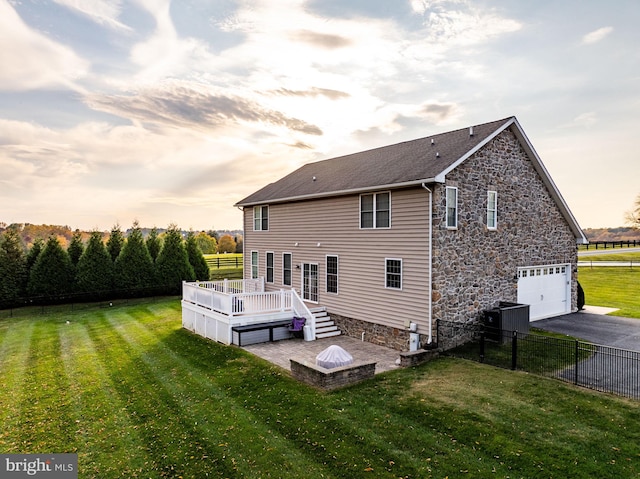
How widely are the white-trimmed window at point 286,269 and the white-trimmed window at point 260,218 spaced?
2.26 m

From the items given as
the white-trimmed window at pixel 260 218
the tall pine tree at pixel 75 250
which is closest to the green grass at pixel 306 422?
the white-trimmed window at pixel 260 218

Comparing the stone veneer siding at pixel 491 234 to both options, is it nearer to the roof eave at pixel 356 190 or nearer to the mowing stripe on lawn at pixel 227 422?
the roof eave at pixel 356 190

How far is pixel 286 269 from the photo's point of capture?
17.9m

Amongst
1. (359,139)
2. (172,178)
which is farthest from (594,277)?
(172,178)

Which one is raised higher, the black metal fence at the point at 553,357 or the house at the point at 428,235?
the house at the point at 428,235

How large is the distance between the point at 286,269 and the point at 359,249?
515cm

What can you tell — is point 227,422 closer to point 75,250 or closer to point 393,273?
point 393,273

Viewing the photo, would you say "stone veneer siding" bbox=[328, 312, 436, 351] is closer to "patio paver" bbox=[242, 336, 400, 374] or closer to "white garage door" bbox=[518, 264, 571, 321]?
"patio paver" bbox=[242, 336, 400, 374]

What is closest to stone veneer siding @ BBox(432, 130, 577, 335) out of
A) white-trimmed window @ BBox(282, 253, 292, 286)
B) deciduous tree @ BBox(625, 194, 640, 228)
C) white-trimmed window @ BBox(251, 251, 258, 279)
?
white-trimmed window @ BBox(282, 253, 292, 286)

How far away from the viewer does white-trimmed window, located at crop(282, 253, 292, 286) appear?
58.3ft

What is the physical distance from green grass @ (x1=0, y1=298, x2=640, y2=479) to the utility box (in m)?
2.61

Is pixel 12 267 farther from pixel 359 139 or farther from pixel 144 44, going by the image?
pixel 359 139

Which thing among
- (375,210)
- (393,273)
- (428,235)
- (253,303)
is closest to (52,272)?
(253,303)

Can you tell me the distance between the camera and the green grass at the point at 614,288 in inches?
746
